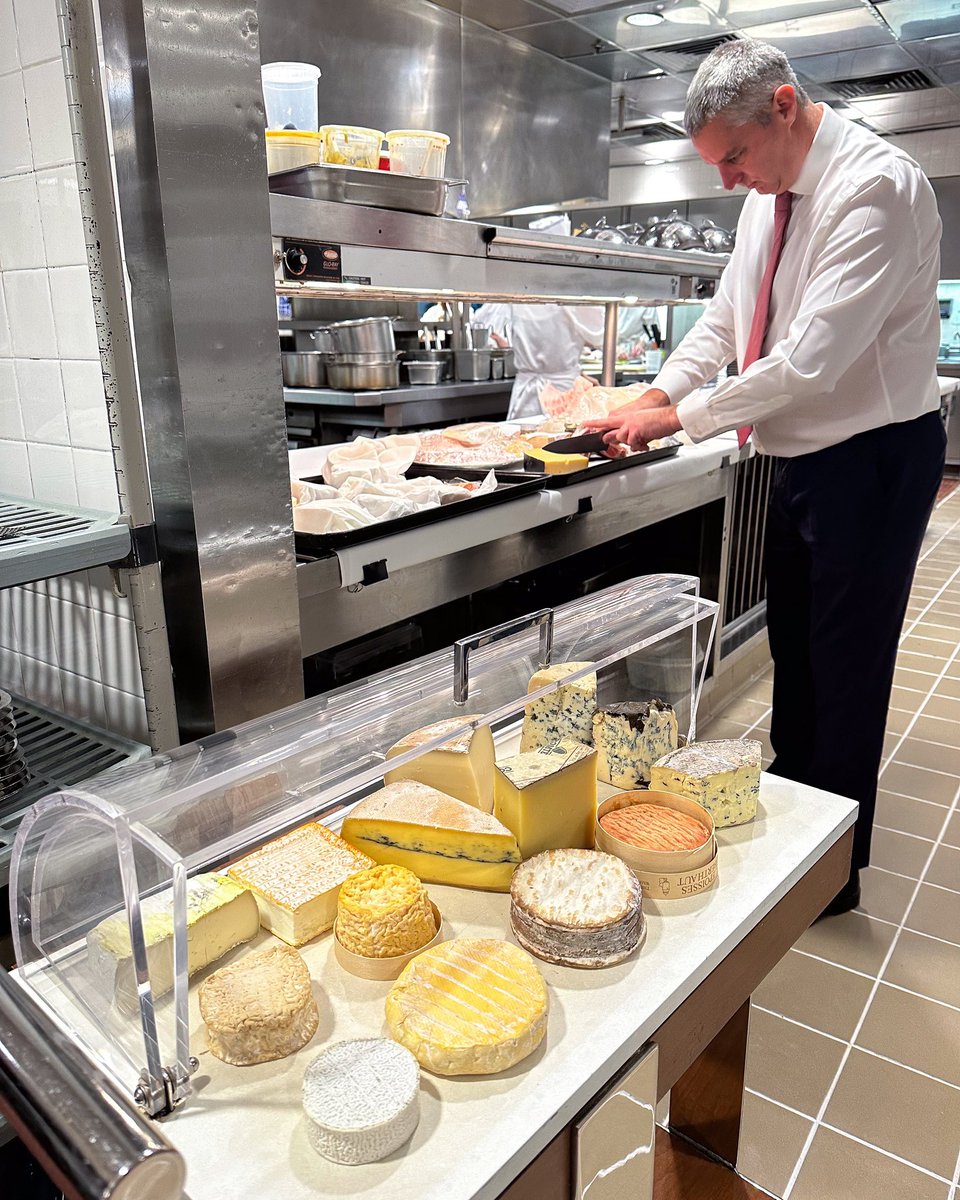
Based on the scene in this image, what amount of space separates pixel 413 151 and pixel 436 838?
1.51 meters

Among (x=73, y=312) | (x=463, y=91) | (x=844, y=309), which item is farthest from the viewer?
(x=463, y=91)

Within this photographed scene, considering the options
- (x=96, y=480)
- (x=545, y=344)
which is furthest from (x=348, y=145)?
(x=545, y=344)

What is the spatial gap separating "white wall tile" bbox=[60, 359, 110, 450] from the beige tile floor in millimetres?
1782

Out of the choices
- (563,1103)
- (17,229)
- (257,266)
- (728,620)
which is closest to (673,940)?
(563,1103)

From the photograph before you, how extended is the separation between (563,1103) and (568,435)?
7.10ft

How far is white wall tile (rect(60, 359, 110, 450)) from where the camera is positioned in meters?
1.60

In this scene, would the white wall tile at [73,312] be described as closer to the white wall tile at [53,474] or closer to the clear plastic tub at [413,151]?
the white wall tile at [53,474]

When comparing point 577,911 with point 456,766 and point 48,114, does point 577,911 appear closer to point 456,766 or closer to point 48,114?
point 456,766

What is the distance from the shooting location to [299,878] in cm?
108

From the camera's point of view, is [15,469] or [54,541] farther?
[15,469]

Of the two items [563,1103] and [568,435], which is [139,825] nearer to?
[563,1103]

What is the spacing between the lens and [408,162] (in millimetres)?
1967

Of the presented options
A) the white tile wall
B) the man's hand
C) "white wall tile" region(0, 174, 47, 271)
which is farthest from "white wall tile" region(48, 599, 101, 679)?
the man's hand

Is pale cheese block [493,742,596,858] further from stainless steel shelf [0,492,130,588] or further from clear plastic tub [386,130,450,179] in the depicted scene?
clear plastic tub [386,130,450,179]
